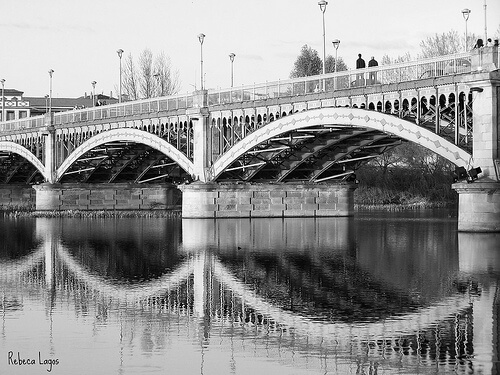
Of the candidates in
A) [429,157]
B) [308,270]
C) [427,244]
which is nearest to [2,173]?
[429,157]

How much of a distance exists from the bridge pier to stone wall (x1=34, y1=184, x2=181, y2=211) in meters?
17.3

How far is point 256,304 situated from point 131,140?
4538 cm

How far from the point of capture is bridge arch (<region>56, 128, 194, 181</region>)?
62812 millimetres

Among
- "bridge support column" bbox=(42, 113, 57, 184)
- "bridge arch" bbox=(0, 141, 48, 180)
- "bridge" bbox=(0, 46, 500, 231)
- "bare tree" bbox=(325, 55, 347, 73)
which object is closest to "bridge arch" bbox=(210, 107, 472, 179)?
"bridge" bbox=(0, 46, 500, 231)

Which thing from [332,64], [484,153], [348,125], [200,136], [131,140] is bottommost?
[484,153]

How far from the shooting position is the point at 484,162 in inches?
1626

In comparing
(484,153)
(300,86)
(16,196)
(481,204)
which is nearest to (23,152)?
(16,196)

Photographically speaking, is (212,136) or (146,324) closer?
(146,324)

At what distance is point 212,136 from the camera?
2387 inches

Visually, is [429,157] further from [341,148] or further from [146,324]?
[146,324]

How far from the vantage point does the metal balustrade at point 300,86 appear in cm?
4416

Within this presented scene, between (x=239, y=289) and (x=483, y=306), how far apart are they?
617cm

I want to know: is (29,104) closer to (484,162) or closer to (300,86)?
(300,86)

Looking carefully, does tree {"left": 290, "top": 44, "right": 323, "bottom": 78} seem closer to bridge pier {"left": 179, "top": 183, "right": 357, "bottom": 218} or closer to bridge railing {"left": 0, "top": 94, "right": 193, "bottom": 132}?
bridge railing {"left": 0, "top": 94, "right": 193, "bottom": 132}
